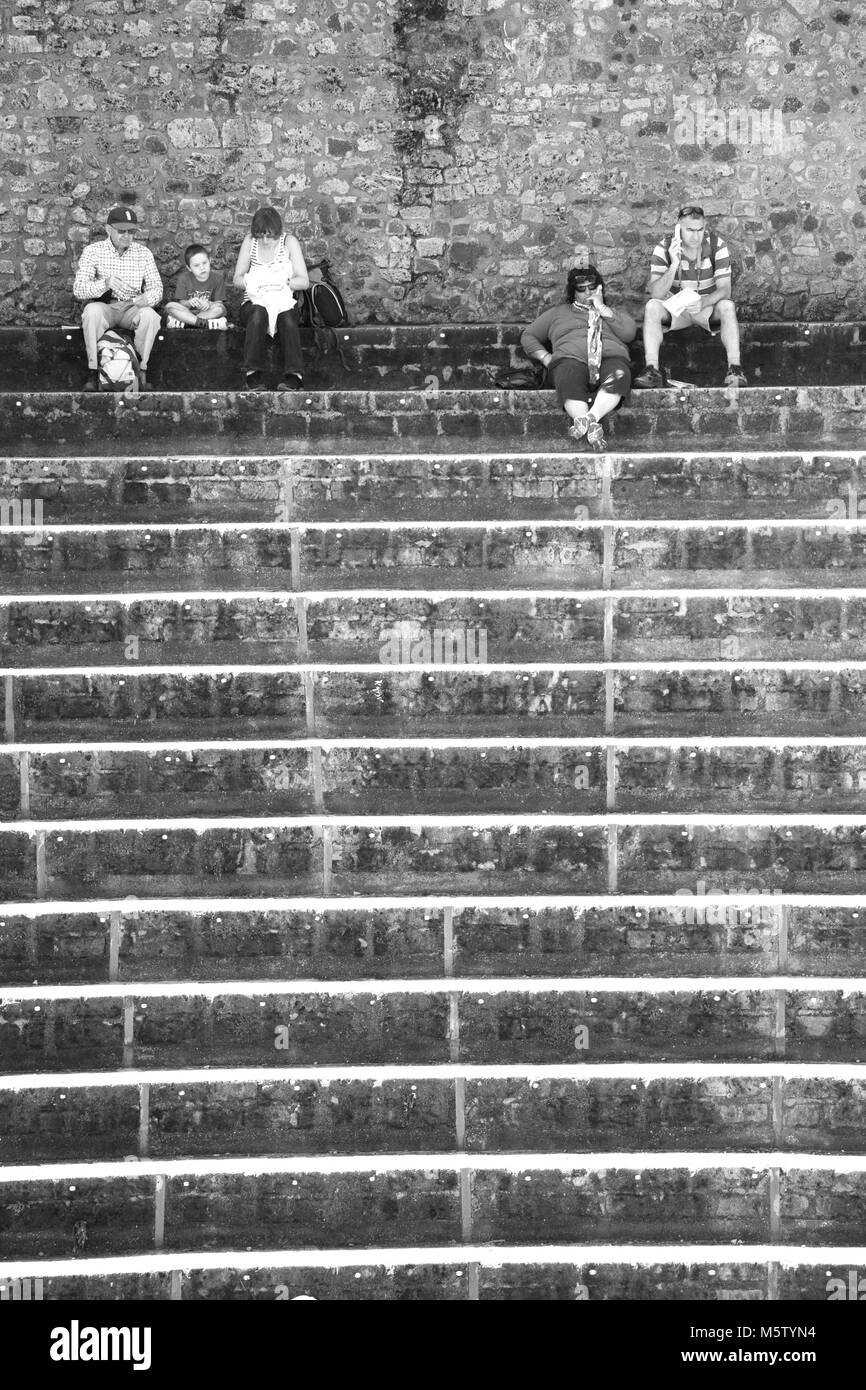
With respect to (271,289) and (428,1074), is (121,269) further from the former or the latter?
(428,1074)

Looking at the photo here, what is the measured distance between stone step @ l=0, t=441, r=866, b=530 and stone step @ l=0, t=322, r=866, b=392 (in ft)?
5.64

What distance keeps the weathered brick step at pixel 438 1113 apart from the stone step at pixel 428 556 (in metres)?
2.41

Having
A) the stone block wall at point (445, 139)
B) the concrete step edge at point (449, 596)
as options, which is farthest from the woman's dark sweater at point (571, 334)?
the concrete step edge at point (449, 596)

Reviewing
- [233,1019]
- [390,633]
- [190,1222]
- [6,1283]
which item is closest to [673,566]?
[390,633]

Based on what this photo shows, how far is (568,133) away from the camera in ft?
37.6

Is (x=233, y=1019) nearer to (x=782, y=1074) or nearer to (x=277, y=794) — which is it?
(x=277, y=794)

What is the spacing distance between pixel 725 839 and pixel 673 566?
61.4 inches

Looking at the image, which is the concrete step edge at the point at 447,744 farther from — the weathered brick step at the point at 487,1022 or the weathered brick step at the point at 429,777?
the weathered brick step at the point at 487,1022

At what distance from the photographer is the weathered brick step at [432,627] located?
7684 millimetres

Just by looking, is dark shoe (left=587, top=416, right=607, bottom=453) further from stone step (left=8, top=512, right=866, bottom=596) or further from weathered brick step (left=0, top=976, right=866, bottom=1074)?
weathered brick step (left=0, top=976, right=866, bottom=1074)

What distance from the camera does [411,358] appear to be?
34.4ft

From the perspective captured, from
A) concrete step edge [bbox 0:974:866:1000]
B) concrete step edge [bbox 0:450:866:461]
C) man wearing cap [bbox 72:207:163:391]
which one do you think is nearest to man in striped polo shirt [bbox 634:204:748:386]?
concrete step edge [bbox 0:450:866:461]

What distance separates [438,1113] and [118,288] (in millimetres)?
5565

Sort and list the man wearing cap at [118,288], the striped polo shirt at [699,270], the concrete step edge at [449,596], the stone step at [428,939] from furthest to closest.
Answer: the striped polo shirt at [699,270], the man wearing cap at [118,288], the concrete step edge at [449,596], the stone step at [428,939]
